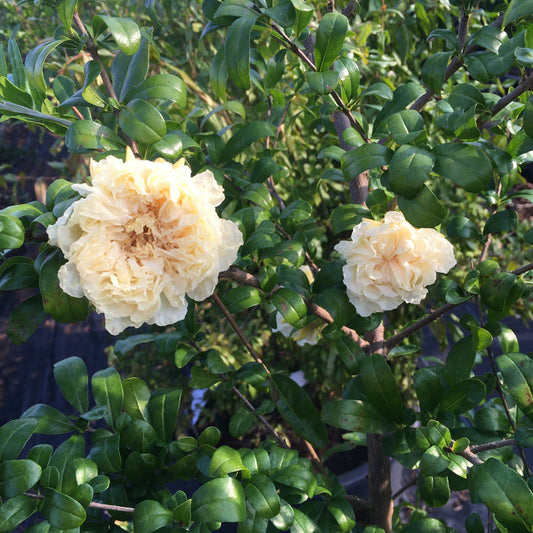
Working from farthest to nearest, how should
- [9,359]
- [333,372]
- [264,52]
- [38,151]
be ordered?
[38,151]
[9,359]
[333,372]
[264,52]

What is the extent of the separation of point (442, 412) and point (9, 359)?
Answer: 1912 mm

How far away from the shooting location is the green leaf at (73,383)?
710 millimetres

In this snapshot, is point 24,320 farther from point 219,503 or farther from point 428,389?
point 428,389


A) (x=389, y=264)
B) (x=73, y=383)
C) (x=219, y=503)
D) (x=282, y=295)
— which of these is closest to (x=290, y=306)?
(x=282, y=295)

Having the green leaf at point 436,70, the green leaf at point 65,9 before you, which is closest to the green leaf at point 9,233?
the green leaf at point 65,9

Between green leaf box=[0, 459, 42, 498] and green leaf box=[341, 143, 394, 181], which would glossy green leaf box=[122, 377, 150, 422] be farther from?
green leaf box=[341, 143, 394, 181]

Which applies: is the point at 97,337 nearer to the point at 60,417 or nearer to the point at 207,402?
the point at 207,402

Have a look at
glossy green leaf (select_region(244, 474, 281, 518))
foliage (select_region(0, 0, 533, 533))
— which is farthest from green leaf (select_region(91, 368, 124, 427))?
glossy green leaf (select_region(244, 474, 281, 518))

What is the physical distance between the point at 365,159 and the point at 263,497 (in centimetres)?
39

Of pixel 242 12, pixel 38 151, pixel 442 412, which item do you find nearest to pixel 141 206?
pixel 242 12

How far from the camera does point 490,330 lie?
Result: 2.21ft

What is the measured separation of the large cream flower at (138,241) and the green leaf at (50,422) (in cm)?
25

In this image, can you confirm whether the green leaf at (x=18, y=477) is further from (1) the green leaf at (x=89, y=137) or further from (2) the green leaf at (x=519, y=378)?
(2) the green leaf at (x=519, y=378)

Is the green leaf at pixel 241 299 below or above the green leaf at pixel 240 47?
below
